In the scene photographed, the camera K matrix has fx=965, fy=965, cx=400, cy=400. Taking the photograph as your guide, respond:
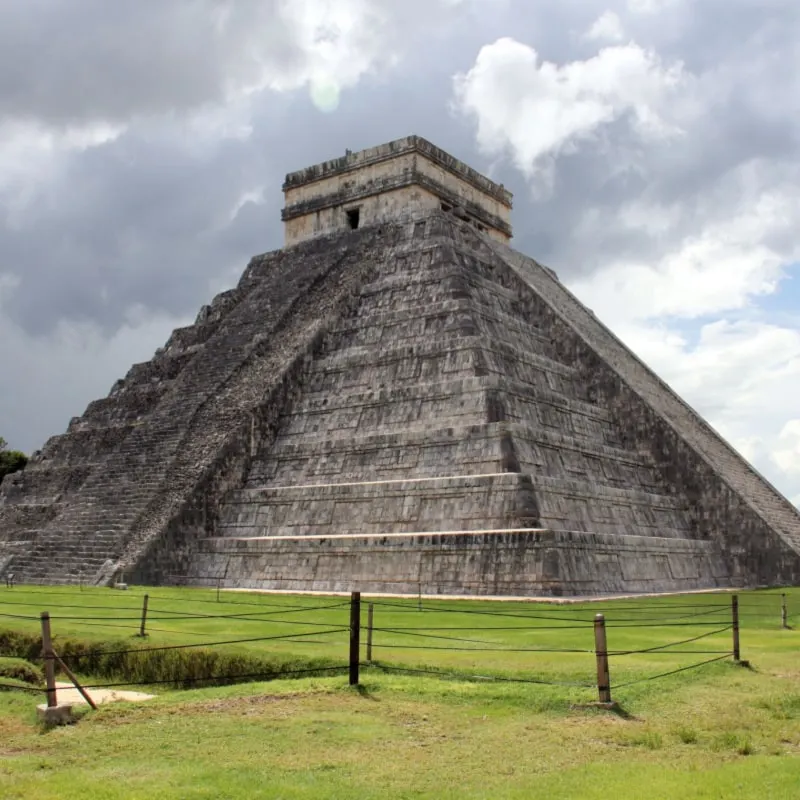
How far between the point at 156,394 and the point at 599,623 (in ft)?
65.6

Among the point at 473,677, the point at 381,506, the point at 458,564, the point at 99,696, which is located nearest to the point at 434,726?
the point at 473,677

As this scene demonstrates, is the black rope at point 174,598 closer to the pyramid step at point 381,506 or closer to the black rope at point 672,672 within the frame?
the pyramid step at point 381,506

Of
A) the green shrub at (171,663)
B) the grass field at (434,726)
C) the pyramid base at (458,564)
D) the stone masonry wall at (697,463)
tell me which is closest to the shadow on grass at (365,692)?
the grass field at (434,726)

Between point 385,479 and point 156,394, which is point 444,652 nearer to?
point 385,479

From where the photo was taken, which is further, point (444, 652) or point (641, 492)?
point (641, 492)

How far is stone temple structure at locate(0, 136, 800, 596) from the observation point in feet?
55.2

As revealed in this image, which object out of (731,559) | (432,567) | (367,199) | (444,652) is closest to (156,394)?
(367,199)

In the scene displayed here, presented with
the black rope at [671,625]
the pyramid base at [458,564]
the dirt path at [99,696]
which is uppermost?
the pyramid base at [458,564]

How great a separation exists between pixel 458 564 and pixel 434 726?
9057 millimetres

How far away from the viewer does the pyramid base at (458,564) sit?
15289 mm

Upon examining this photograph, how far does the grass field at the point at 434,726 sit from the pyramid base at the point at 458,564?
13.1 ft

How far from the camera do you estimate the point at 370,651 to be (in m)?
9.09

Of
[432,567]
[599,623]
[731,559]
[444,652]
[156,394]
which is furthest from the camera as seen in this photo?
[156,394]

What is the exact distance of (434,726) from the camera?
6770 millimetres
